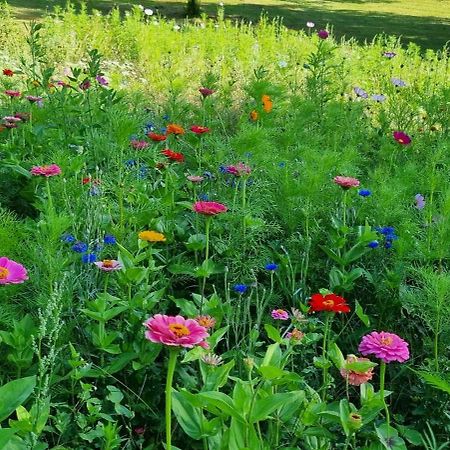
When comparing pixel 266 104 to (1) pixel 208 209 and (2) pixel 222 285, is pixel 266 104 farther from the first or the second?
(1) pixel 208 209

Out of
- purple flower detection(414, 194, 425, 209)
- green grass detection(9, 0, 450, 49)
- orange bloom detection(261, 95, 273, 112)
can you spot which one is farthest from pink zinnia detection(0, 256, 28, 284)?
green grass detection(9, 0, 450, 49)

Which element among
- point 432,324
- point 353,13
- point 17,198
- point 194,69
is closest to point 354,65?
point 194,69

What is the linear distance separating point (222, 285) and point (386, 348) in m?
1.01

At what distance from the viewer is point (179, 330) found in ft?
4.66

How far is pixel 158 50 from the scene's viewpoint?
6.52 m

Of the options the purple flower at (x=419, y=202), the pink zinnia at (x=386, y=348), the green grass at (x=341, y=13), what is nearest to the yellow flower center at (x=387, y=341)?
the pink zinnia at (x=386, y=348)

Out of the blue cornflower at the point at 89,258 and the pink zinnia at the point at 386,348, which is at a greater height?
the pink zinnia at the point at 386,348

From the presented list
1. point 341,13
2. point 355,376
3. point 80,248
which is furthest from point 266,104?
point 341,13

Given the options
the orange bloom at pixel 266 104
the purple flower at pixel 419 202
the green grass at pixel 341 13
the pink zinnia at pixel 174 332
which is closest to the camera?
the pink zinnia at pixel 174 332

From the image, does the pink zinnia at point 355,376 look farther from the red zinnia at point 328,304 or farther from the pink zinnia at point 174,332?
the pink zinnia at point 174,332

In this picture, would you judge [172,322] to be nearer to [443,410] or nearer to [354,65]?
[443,410]

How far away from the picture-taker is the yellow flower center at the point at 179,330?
4.60ft

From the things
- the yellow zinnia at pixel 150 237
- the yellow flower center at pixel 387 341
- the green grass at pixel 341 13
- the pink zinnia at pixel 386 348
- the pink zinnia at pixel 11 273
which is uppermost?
the pink zinnia at pixel 11 273

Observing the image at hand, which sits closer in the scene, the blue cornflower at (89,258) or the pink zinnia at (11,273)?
the pink zinnia at (11,273)
